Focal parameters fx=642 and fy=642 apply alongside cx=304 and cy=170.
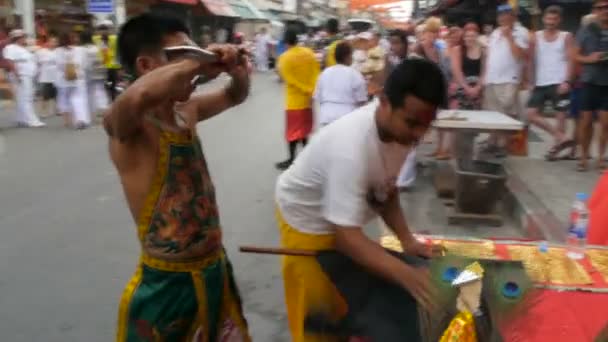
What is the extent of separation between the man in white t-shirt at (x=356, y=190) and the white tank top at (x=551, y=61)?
228 inches

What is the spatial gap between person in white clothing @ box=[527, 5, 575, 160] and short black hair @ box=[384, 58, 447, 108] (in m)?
5.93

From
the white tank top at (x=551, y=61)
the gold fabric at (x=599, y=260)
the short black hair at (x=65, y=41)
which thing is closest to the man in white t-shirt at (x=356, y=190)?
the gold fabric at (x=599, y=260)

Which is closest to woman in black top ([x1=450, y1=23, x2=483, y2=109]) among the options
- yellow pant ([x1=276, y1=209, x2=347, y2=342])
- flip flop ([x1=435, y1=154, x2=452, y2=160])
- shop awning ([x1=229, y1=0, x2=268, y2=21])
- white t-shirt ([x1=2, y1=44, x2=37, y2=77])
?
flip flop ([x1=435, y1=154, x2=452, y2=160])

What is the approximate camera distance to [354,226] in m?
2.10

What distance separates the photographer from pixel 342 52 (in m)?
6.72

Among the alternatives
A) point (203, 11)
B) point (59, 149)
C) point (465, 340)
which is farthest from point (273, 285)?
point (203, 11)

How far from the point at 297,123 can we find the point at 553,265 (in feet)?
14.2

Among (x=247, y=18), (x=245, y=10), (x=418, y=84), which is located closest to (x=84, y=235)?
(x=418, y=84)

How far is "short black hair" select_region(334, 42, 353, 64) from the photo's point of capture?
671cm

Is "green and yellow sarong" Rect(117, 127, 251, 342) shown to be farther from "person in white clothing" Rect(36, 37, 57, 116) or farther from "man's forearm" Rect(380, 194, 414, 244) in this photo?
"person in white clothing" Rect(36, 37, 57, 116)

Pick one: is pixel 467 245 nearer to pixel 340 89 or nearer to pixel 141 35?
pixel 141 35

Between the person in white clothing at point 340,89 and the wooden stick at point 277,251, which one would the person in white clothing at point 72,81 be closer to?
the person in white clothing at point 340,89

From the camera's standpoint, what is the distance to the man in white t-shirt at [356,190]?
1.98 metres

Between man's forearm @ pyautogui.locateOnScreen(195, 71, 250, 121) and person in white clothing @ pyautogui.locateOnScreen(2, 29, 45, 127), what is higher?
man's forearm @ pyautogui.locateOnScreen(195, 71, 250, 121)
